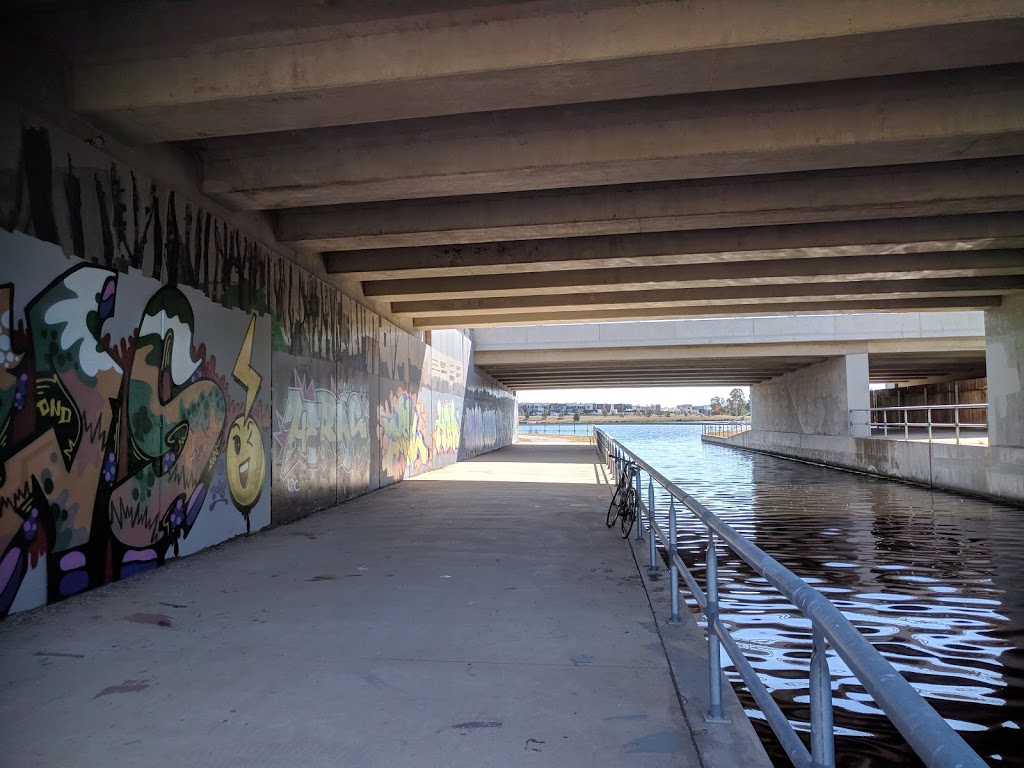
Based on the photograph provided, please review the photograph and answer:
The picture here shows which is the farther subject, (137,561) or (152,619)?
(137,561)

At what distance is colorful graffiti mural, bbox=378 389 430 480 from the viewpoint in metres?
16.2

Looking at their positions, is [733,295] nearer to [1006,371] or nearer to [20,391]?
[1006,371]

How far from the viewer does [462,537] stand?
9.56m

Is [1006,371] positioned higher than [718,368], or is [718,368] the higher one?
[718,368]

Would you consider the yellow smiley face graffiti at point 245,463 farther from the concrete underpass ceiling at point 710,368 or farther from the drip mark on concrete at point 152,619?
the concrete underpass ceiling at point 710,368

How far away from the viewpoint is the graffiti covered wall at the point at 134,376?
18.7ft

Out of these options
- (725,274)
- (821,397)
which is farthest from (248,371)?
(821,397)

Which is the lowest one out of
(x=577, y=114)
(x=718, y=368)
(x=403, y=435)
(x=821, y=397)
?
(x=403, y=435)

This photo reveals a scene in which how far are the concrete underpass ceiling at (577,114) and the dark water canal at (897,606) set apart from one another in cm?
466

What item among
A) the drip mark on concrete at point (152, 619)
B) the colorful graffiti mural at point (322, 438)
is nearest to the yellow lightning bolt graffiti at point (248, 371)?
the colorful graffiti mural at point (322, 438)

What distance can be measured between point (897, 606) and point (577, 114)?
236 inches

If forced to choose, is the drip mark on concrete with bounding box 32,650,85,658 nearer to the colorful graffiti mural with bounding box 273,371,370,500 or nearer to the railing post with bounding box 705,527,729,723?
the railing post with bounding box 705,527,729,723

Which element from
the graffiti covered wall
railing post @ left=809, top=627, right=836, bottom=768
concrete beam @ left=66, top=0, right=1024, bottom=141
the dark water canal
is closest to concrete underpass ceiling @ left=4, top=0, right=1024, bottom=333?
concrete beam @ left=66, top=0, right=1024, bottom=141

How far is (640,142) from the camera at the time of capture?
24.9 feet
